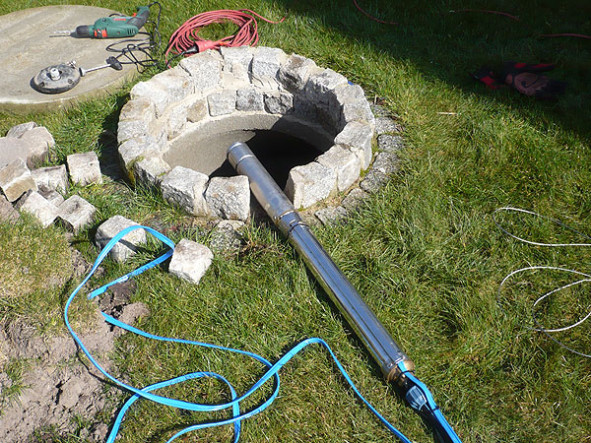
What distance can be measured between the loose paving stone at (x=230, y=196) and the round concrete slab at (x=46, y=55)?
1.68 m

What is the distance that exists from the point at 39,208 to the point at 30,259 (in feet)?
1.14

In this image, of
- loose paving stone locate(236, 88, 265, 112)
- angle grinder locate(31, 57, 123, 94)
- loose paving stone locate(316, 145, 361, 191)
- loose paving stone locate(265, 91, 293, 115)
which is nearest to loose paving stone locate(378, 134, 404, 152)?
loose paving stone locate(316, 145, 361, 191)

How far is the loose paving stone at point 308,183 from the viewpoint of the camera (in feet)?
10.1

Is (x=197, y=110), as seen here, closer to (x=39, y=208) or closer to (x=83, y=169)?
(x=83, y=169)

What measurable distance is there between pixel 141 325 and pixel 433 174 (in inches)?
77.9

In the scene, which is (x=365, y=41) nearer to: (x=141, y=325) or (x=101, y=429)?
(x=141, y=325)

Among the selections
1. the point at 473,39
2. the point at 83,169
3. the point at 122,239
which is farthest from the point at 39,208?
the point at 473,39

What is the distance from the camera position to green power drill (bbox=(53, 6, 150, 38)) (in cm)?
459

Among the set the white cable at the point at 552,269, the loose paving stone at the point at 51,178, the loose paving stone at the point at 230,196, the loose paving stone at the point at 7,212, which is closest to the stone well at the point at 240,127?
the loose paving stone at the point at 230,196

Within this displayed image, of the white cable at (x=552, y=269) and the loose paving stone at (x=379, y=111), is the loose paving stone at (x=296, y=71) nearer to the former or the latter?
the loose paving stone at (x=379, y=111)

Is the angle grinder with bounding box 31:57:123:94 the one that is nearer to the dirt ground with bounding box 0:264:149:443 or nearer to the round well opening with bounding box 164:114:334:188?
the round well opening with bounding box 164:114:334:188

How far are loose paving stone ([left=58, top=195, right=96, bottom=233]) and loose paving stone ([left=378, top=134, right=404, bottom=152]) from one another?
188 cm

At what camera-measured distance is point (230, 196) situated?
3018mm

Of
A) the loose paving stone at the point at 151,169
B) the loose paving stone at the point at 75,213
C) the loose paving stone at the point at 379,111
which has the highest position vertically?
the loose paving stone at the point at 151,169
